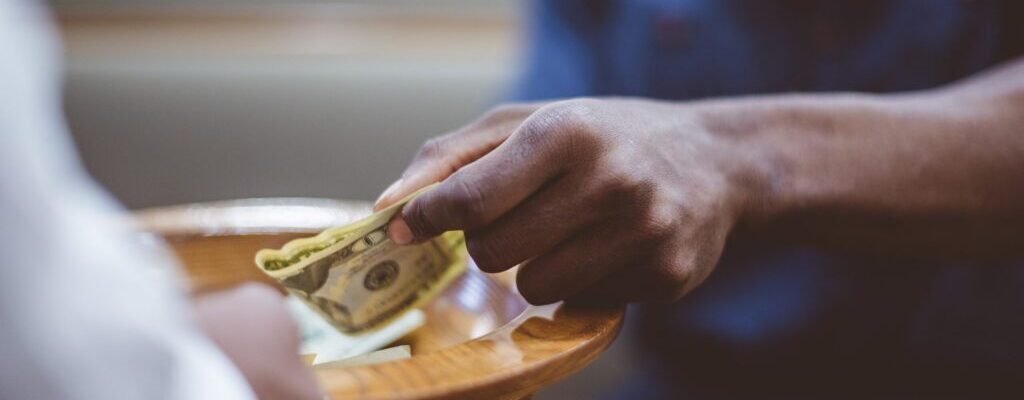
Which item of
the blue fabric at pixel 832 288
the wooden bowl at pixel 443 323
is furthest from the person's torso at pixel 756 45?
the wooden bowl at pixel 443 323

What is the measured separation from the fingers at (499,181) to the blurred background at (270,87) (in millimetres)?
857

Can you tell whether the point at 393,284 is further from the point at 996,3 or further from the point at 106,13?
the point at 106,13

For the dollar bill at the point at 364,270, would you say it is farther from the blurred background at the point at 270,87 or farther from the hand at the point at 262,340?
the blurred background at the point at 270,87

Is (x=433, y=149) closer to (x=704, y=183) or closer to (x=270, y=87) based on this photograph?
(x=704, y=183)

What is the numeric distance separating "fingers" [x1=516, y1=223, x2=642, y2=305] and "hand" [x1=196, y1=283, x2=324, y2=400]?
115 mm

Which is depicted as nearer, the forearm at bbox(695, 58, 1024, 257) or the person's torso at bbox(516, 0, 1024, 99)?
the forearm at bbox(695, 58, 1024, 257)

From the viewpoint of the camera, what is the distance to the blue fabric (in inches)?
28.3

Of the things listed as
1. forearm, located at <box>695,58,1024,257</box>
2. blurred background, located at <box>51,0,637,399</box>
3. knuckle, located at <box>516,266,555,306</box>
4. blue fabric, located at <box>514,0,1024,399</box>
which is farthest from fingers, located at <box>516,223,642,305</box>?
blurred background, located at <box>51,0,637,399</box>

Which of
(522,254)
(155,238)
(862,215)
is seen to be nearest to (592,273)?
(522,254)

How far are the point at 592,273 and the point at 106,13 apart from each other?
117cm

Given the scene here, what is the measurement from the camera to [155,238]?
0.59m

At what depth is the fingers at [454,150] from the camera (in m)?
0.41

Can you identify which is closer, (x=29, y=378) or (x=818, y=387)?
(x=29, y=378)

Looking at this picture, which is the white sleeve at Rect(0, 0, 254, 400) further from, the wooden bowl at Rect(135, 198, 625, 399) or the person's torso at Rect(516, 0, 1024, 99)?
the person's torso at Rect(516, 0, 1024, 99)
